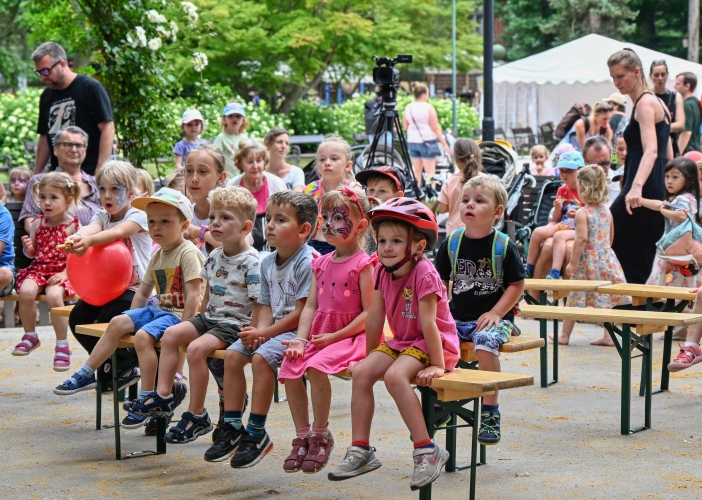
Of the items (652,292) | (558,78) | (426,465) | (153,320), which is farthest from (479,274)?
(558,78)

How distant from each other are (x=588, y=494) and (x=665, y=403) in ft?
7.62

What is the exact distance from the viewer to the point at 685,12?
50.2m

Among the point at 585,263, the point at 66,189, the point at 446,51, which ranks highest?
the point at 446,51

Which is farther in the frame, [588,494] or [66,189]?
[66,189]

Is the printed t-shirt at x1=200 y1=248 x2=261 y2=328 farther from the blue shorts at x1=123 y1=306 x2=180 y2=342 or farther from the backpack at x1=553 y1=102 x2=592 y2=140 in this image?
the backpack at x1=553 y1=102 x2=592 y2=140

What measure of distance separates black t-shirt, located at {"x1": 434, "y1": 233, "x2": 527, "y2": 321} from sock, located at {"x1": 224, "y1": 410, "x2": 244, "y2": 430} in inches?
52.3

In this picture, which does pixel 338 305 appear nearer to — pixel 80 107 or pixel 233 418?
pixel 233 418

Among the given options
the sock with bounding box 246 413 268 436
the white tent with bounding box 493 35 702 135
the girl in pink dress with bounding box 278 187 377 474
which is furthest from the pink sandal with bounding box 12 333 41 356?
the white tent with bounding box 493 35 702 135

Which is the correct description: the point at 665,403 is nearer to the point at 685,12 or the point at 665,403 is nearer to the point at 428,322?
the point at 428,322

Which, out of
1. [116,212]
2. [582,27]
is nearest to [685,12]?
[582,27]

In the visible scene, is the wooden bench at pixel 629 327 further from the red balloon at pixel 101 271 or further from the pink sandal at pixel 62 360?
the pink sandal at pixel 62 360

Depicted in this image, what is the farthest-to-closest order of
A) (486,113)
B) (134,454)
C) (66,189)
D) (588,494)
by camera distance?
(486,113)
(66,189)
(134,454)
(588,494)

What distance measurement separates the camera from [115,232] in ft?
22.4

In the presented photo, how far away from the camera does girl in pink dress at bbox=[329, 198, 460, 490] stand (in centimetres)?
491
